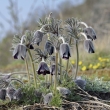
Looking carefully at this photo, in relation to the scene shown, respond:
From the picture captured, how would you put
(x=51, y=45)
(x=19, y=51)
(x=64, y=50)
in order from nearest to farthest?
(x=64, y=50), (x=19, y=51), (x=51, y=45)

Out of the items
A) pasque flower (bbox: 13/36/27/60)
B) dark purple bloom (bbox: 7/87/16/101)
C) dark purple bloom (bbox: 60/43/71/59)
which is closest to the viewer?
dark purple bloom (bbox: 60/43/71/59)

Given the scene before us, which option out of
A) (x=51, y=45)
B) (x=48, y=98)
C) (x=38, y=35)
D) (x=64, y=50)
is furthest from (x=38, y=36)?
(x=48, y=98)

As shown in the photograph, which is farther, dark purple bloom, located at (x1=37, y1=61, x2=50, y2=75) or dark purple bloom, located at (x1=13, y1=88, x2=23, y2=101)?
dark purple bloom, located at (x1=13, y1=88, x2=23, y2=101)

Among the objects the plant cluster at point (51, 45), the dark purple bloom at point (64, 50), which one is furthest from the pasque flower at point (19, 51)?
the dark purple bloom at point (64, 50)

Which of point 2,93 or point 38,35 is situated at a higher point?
point 38,35

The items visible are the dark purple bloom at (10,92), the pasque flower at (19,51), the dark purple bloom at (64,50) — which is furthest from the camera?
the dark purple bloom at (10,92)

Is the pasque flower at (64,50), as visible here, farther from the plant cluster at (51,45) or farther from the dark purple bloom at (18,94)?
the dark purple bloom at (18,94)

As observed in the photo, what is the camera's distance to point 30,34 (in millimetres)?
3059

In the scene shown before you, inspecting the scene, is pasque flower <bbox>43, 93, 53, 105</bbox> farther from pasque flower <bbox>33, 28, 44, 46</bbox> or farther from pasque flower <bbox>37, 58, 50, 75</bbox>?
pasque flower <bbox>33, 28, 44, 46</bbox>

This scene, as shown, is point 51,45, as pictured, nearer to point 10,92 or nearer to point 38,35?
point 38,35

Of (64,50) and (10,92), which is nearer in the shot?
(64,50)

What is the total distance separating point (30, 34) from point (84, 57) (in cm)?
433

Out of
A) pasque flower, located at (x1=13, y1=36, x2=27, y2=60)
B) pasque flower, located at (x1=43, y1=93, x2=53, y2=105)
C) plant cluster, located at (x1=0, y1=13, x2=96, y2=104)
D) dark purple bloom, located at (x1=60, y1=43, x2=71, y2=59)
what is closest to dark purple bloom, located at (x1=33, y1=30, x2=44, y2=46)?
plant cluster, located at (x1=0, y1=13, x2=96, y2=104)

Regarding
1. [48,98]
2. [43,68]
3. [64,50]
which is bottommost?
[48,98]
